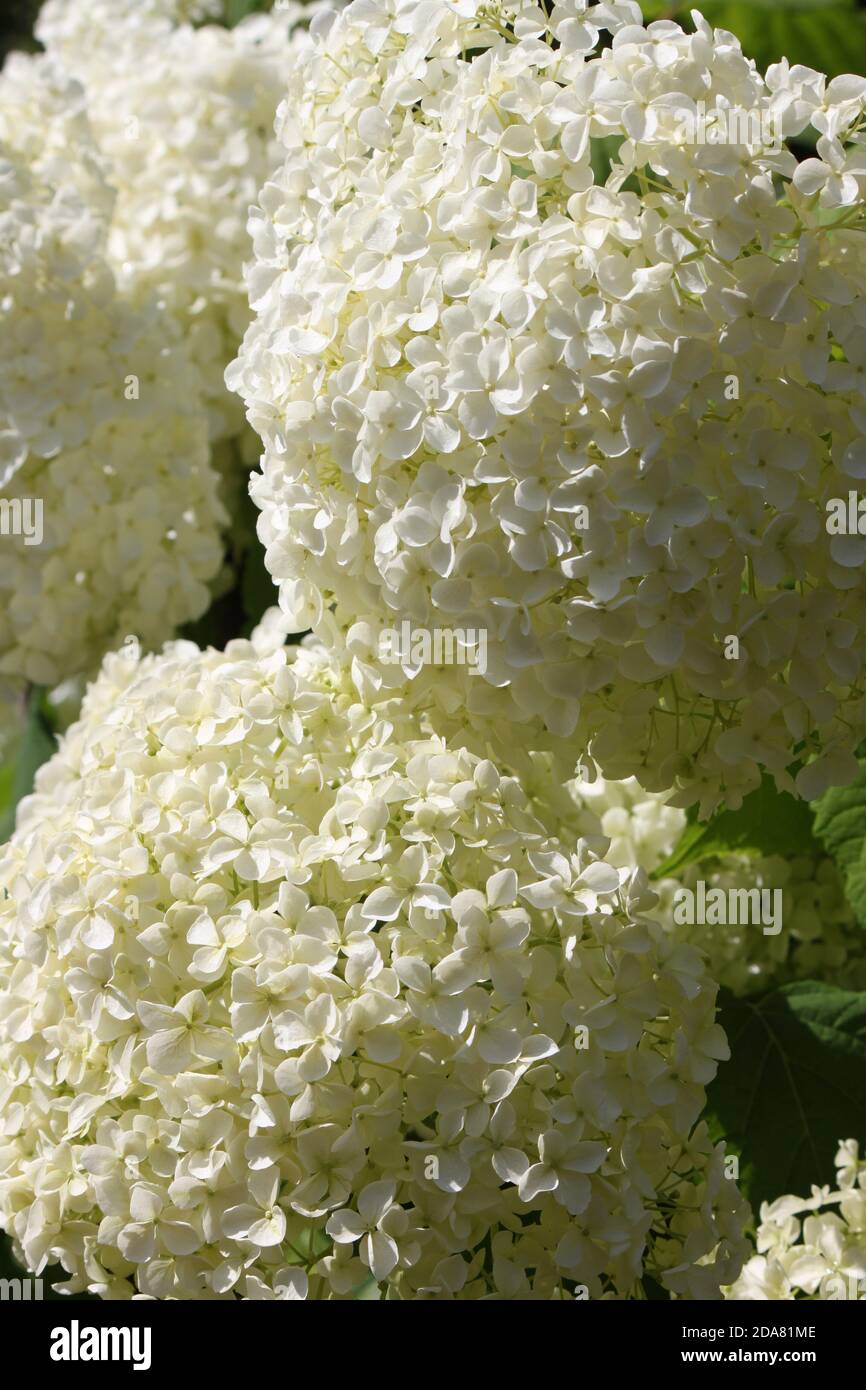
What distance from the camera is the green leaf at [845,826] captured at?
1.08 meters

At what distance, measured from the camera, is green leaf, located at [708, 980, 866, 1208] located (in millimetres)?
1121

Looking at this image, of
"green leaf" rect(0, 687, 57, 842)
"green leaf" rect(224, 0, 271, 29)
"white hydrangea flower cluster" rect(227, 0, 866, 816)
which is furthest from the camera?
"green leaf" rect(224, 0, 271, 29)

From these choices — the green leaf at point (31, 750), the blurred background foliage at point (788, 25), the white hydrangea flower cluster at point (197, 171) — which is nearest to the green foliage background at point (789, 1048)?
the green leaf at point (31, 750)

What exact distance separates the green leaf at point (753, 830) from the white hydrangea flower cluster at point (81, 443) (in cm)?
Result: 49

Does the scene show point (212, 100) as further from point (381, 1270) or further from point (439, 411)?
point (381, 1270)

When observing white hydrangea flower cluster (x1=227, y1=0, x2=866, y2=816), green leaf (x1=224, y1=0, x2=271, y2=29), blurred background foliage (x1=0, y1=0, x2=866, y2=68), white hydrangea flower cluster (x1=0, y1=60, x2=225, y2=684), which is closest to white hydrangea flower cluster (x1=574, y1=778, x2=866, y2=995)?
white hydrangea flower cluster (x1=227, y1=0, x2=866, y2=816)

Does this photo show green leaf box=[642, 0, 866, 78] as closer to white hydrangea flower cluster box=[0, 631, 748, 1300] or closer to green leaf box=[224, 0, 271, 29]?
green leaf box=[224, 0, 271, 29]

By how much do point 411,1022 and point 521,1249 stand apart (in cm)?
14

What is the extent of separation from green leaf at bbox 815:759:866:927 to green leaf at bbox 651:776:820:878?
0.11ft

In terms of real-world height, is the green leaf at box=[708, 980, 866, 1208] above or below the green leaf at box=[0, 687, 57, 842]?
below
